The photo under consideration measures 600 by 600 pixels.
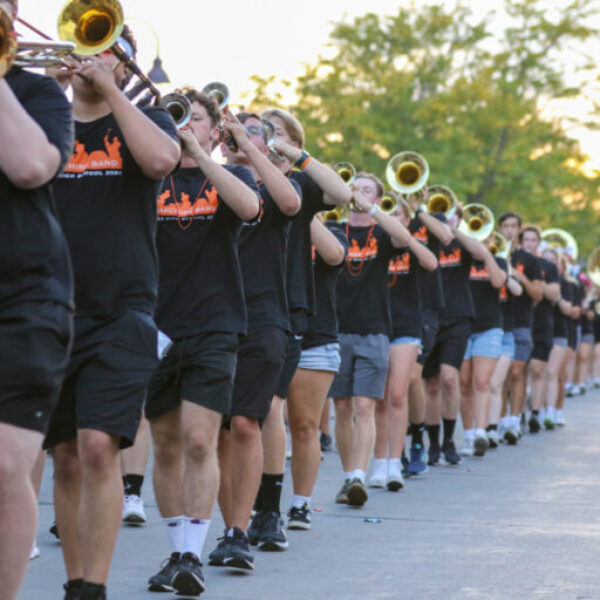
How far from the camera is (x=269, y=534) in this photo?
24.3 ft

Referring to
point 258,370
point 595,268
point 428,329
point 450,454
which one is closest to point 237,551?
point 258,370

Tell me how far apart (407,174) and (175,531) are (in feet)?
23.1

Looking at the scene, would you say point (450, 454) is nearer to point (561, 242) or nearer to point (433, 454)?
point (433, 454)

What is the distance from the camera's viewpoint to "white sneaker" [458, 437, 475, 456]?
1347 cm

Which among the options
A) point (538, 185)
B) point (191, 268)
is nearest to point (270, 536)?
point (191, 268)

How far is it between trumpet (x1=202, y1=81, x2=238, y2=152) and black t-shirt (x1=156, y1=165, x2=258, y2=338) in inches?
13.4

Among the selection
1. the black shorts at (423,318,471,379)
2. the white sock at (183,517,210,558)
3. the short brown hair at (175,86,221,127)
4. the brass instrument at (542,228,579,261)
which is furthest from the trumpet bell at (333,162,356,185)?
the brass instrument at (542,228,579,261)

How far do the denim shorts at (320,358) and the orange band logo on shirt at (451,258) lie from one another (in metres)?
4.75

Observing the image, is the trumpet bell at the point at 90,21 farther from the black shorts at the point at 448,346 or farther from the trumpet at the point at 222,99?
the black shorts at the point at 448,346

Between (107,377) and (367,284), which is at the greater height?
(367,284)

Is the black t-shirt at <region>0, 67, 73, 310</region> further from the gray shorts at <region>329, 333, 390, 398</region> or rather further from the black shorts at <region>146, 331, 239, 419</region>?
the gray shorts at <region>329, 333, 390, 398</region>

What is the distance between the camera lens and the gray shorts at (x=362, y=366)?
9906 millimetres

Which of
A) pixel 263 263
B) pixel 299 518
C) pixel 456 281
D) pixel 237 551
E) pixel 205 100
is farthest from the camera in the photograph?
pixel 456 281

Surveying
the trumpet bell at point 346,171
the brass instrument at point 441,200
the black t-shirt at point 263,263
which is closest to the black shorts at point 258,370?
the black t-shirt at point 263,263
